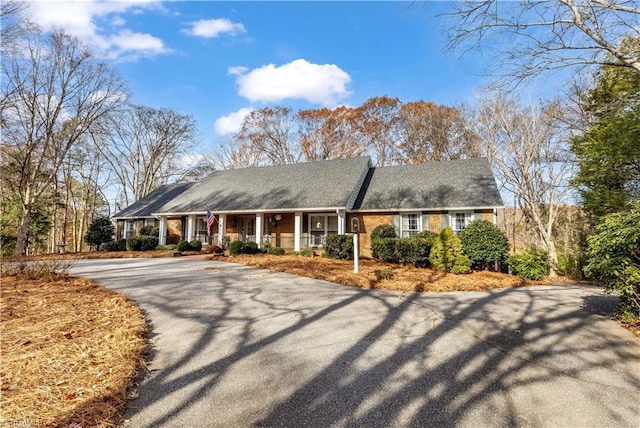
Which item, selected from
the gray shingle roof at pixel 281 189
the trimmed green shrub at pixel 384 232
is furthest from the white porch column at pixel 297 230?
the trimmed green shrub at pixel 384 232

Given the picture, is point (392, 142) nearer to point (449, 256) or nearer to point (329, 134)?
point (329, 134)

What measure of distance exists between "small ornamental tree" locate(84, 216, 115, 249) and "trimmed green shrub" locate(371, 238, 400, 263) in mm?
19879

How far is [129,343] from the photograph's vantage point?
3771mm

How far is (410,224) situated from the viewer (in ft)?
49.9

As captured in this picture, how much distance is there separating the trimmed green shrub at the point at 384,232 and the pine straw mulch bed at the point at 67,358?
10945 mm

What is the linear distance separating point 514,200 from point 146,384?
19.8 m

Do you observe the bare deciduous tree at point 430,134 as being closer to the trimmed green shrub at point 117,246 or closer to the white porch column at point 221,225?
the white porch column at point 221,225

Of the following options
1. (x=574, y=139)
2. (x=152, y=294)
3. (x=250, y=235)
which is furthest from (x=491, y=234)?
(x=250, y=235)

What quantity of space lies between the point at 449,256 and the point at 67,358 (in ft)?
34.1

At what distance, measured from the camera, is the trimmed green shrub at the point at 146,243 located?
63.2 ft

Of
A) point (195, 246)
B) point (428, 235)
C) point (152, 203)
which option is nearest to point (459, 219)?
point (428, 235)

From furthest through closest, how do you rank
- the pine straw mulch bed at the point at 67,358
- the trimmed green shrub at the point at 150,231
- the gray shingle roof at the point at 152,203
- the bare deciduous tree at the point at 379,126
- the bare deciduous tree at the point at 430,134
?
1. the bare deciduous tree at the point at 379,126
2. the bare deciduous tree at the point at 430,134
3. the gray shingle roof at the point at 152,203
4. the trimmed green shrub at the point at 150,231
5. the pine straw mulch bed at the point at 67,358

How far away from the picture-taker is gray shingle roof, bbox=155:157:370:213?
655 inches

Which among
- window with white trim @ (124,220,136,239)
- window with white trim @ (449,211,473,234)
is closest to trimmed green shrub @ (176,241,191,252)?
window with white trim @ (124,220,136,239)
